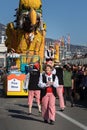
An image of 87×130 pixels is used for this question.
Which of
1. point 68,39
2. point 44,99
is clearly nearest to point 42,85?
point 44,99

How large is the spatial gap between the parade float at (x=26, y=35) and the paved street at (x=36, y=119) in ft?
25.1

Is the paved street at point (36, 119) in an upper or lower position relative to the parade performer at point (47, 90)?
lower

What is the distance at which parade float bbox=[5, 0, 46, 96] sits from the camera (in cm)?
2595

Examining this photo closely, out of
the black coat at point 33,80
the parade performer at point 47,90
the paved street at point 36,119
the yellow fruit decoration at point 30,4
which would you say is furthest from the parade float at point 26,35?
the parade performer at point 47,90

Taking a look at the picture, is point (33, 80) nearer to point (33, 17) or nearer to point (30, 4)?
point (33, 17)

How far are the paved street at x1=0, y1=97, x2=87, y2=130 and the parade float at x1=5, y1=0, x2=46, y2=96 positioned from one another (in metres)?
7.64

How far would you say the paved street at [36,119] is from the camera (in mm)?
12492

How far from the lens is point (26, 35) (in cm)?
2773

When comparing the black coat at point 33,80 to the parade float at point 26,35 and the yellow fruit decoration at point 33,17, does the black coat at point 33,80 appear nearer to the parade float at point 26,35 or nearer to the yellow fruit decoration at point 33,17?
the parade float at point 26,35

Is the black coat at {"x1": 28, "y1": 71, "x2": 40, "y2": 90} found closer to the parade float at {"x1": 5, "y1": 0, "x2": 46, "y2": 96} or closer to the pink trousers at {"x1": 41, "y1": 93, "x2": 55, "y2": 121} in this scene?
the pink trousers at {"x1": 41, "y1": 93, "x2": 55, "y2": 121}

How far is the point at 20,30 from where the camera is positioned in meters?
28.1

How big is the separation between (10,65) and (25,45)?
7.76 ft

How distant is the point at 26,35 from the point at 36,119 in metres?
14.0

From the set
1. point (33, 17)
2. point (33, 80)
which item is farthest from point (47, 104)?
point (33, 17)
